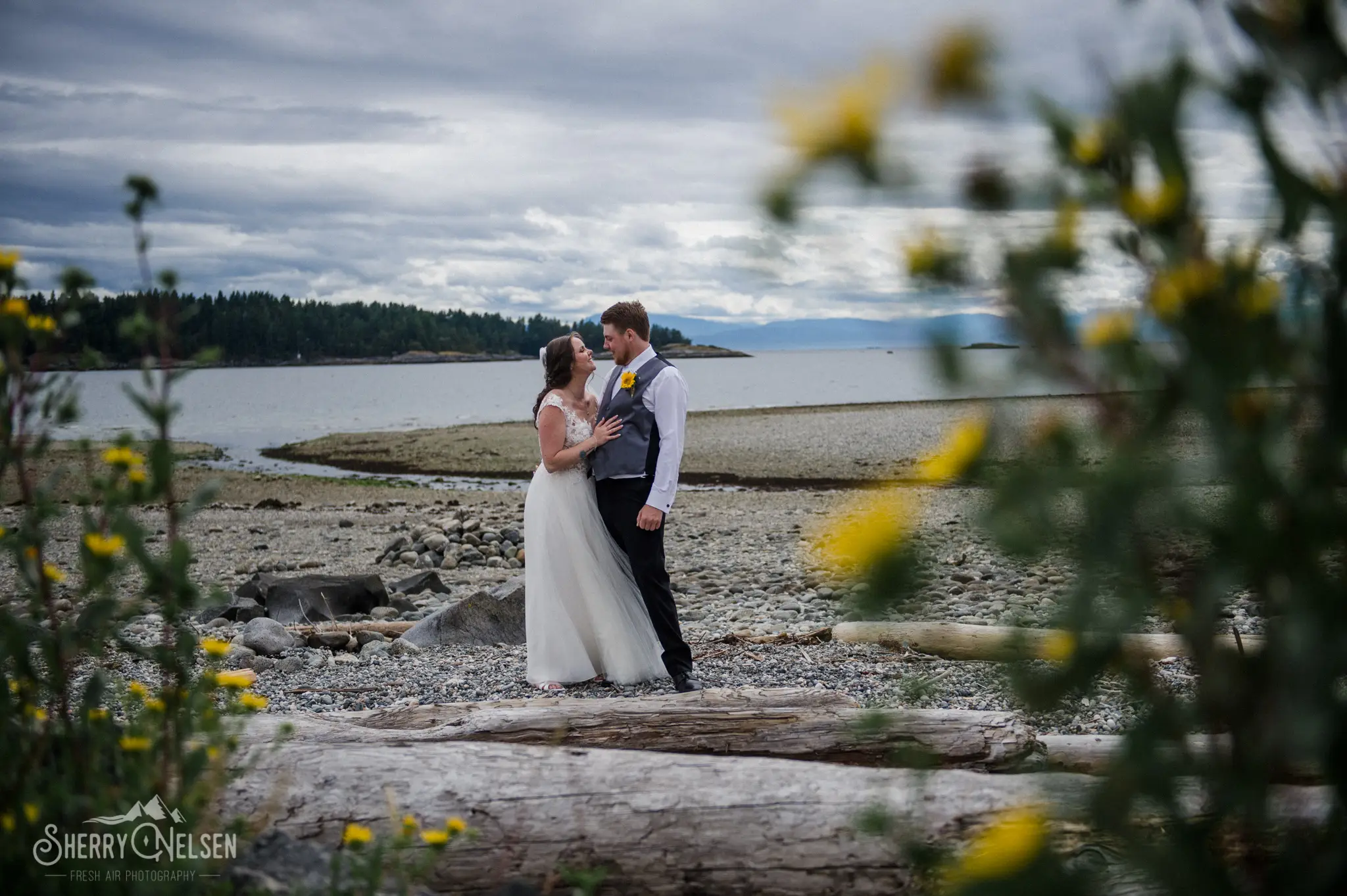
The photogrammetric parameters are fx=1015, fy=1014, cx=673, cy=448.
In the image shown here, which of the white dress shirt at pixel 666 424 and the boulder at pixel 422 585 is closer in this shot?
the white dress shirt at pixel 666 424

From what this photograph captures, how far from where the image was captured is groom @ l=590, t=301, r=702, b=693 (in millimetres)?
6691

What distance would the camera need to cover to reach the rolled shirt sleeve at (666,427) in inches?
263

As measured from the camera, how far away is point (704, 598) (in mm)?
11312

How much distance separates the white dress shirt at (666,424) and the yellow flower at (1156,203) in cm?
537

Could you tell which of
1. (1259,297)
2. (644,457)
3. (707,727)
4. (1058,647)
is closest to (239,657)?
(644,457)

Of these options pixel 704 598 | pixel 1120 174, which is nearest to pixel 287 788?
pixel 1120 174

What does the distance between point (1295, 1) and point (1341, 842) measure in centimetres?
111

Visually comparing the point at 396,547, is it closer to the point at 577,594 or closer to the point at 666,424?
the point at 577,594

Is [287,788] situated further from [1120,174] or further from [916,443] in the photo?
[916,443]


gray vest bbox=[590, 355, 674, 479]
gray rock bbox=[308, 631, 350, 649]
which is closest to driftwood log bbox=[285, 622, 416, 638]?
gray rock bbox=[308, 631, 350, 649]

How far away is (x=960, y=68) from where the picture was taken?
1270 millimetres

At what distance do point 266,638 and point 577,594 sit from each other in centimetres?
256

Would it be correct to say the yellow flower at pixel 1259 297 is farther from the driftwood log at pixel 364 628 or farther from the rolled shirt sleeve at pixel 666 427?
the driftwood log at pixel 364 628

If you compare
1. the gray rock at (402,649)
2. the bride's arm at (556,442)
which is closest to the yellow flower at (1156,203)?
the bride's arm at (556,442)
